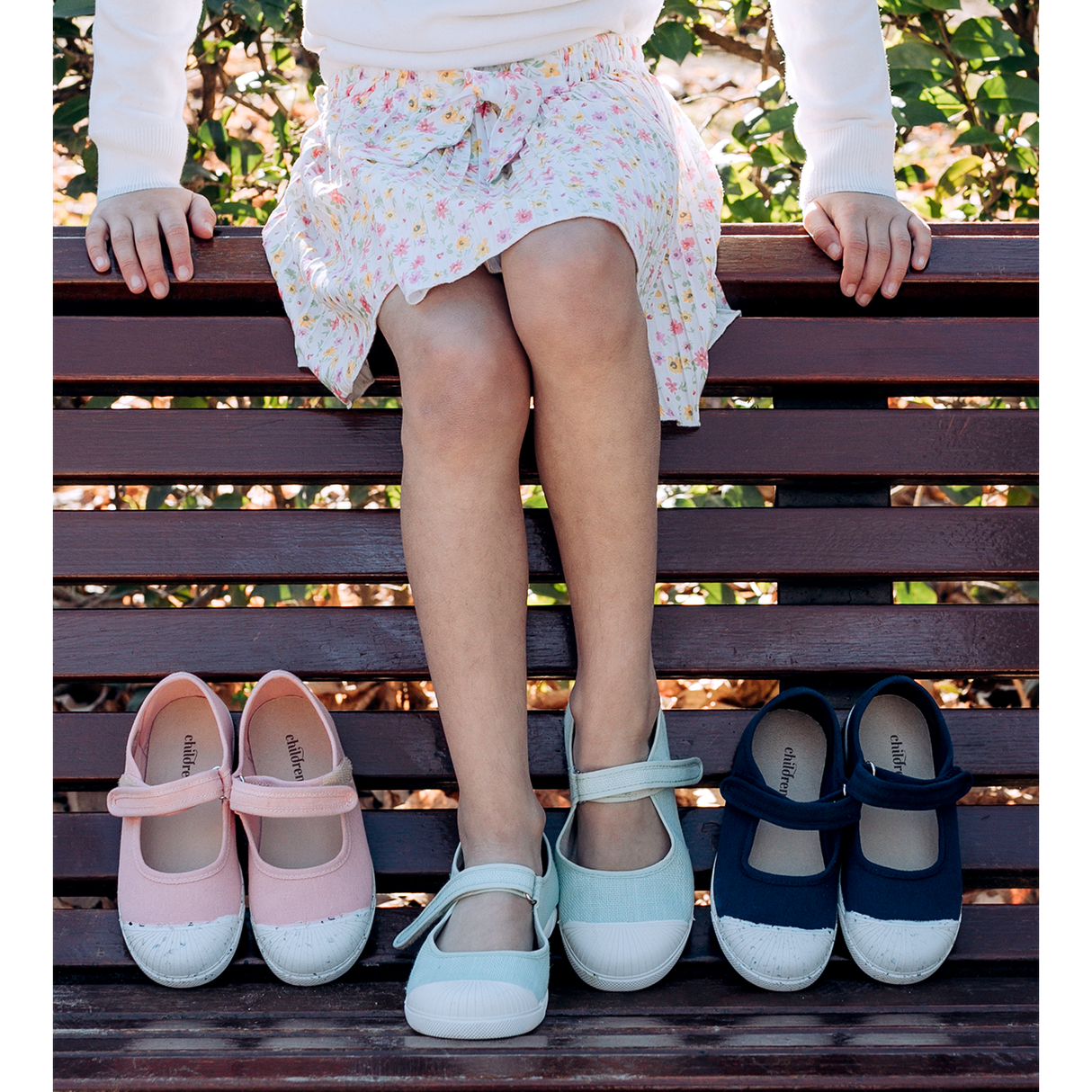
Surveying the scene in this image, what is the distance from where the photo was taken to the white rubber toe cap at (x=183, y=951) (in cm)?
117

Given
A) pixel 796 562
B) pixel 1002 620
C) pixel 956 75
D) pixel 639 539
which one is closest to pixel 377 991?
pixel 639 539

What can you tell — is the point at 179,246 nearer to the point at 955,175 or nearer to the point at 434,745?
the point at 434,745

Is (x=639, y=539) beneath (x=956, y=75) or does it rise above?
beneath

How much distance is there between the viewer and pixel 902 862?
125 cm

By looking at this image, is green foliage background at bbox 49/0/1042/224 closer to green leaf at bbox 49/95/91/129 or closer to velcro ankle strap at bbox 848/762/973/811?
green leaf at bbox 49/95/91/129

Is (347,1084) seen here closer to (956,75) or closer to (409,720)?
(409,720)

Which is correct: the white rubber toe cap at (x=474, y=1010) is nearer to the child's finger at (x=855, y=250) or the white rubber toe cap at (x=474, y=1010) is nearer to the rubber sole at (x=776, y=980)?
the rubber sole at (x=776, y=980)

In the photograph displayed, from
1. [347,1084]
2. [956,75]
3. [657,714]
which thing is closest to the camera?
[347,1084]

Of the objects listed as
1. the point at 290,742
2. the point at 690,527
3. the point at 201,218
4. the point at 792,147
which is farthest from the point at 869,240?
the point at 290,742

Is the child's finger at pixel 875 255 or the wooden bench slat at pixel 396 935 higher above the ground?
the child's finger at pixel 875 255

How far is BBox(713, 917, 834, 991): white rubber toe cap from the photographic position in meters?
1.13

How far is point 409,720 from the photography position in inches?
54.8

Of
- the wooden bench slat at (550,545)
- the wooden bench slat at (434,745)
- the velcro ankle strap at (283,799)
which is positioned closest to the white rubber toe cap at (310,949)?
the velcro ankle strap at (283,799)
